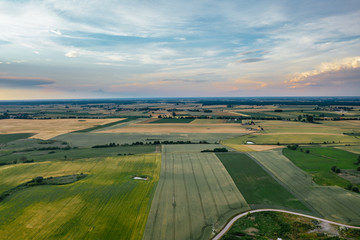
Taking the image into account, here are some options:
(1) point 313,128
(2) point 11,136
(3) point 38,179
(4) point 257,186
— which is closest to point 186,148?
(4) point 257,186

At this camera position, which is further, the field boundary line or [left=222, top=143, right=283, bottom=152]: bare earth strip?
[left=222, top=143, right=283, bottom=152]: bare earth strip

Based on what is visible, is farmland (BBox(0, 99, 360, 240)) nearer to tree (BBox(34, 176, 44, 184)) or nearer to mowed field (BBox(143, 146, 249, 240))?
mowed field (BBox(143, 146, 249, 240))

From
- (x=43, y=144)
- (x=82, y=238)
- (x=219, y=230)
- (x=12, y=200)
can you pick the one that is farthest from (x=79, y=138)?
(x=219, y=230)

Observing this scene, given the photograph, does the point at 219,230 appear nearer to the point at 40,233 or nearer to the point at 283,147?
the point at 40,233

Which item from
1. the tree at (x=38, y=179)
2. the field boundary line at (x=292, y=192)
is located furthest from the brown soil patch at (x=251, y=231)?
the tree at (x=38, y=179)

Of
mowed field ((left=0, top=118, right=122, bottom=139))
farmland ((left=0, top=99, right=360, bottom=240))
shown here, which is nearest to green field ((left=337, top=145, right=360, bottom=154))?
farmland ((left=0, top=99, right=360, bottom=240))

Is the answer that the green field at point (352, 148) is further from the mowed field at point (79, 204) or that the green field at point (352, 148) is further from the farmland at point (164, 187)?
the mowed field at point (79, 204)
